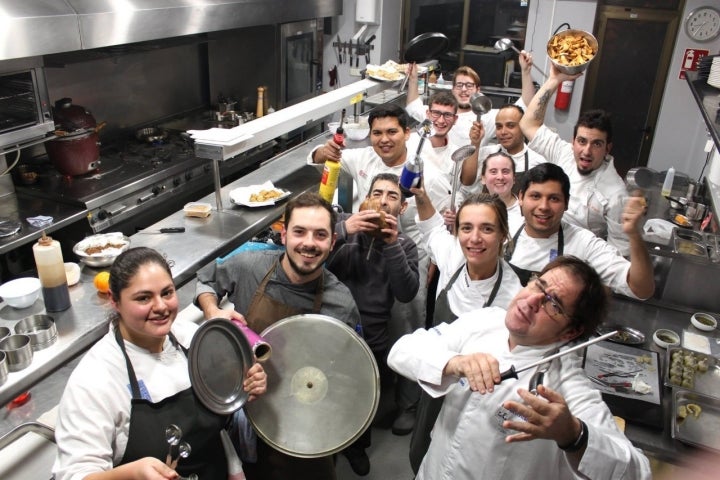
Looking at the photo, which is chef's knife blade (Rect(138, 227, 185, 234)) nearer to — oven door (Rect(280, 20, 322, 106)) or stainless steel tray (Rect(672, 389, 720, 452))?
stainless steel tray (Rect(672, 389, 720, 452))

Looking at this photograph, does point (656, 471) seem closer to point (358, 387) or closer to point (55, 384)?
point (358, 387)

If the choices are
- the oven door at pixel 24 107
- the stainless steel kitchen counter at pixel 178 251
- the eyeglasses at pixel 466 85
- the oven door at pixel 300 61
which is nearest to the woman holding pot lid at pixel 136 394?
the stainless steel kitchen counter at pixel 178 251

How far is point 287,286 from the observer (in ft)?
7.55

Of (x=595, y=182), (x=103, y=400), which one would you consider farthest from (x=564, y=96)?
(x=103, y=400)

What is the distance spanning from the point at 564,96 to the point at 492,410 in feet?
20.4

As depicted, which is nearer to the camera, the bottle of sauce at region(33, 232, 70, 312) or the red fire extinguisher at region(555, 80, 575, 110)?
the bottle of sauce at region(33, 232, 70, 312)

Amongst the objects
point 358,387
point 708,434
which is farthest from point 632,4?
point 358,387

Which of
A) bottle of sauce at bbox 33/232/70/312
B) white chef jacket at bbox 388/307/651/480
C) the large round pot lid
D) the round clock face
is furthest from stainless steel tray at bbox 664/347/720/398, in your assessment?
the round clock face

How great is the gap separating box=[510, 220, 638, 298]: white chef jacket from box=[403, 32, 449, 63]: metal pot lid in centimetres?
211

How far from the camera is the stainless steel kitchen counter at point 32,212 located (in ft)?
12.1

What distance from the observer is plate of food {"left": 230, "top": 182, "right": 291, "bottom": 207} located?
324cm

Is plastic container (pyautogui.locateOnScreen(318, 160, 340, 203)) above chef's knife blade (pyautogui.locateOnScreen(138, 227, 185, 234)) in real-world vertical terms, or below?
above

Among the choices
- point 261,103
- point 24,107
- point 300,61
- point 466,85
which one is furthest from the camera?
point 300,61

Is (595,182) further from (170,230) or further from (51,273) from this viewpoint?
(51,273)
